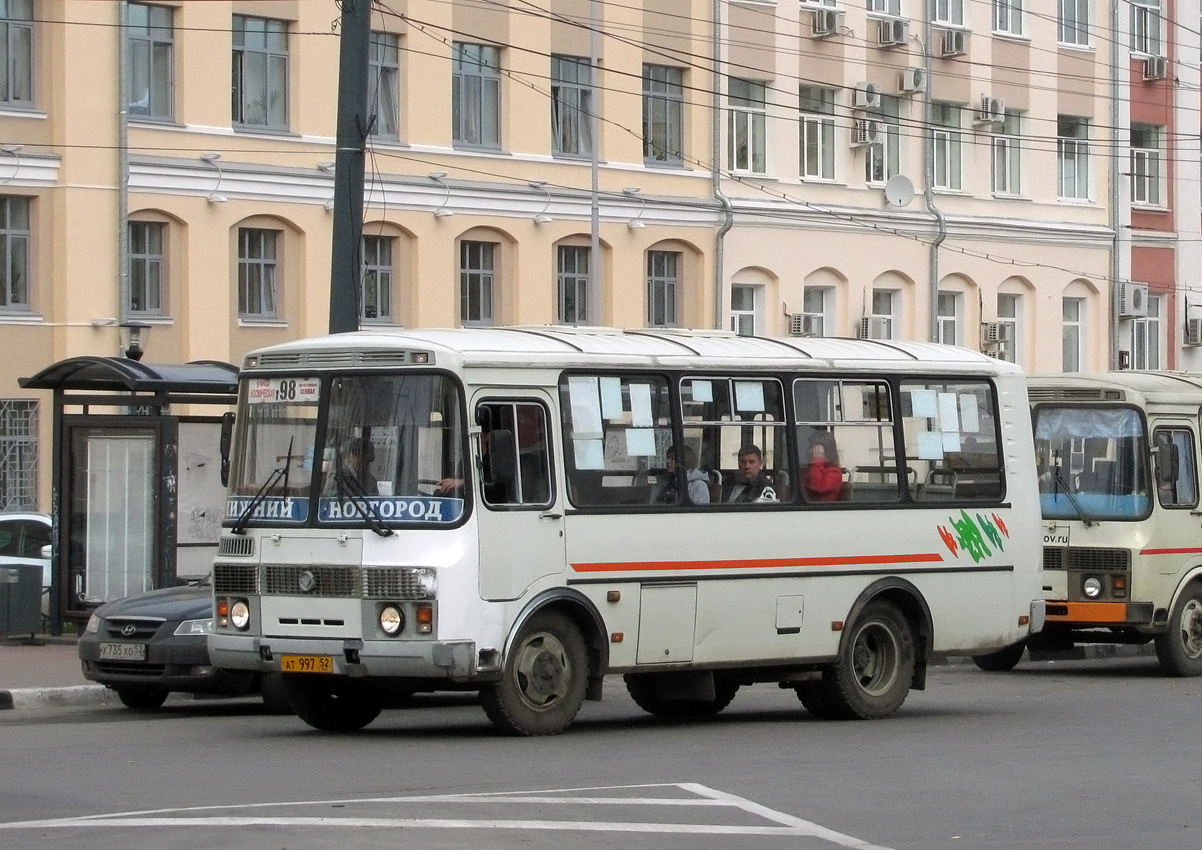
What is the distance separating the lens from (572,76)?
128 feet

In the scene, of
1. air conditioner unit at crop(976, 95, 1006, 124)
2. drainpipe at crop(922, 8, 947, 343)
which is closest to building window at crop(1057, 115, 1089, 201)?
air conditioner unit at crop(976, 95, 1006, 124)

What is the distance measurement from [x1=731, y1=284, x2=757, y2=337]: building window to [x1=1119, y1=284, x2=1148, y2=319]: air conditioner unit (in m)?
10.6

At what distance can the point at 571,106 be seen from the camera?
39.1 m

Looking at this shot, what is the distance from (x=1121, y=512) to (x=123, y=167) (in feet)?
57.3

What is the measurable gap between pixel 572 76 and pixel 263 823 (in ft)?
99.0

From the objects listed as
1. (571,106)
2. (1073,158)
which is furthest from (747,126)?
(1073,158)

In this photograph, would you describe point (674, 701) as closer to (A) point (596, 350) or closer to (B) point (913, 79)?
(A) point (596, 350)

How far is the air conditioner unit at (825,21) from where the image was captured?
1661 inches

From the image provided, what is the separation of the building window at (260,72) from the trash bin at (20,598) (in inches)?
541

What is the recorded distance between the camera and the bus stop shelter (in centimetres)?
2256

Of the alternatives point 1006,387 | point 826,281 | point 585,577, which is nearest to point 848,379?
point 1006,387

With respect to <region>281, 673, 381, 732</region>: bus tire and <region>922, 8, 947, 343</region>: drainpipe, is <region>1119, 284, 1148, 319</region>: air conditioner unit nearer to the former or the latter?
<region>922, 8, 947, 343</region>: drainpipe

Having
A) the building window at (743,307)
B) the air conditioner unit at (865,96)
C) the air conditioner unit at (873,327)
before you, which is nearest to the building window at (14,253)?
the building window at (743,307)

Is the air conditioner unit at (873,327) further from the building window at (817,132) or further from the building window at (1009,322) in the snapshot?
the building window at (1009,322)
